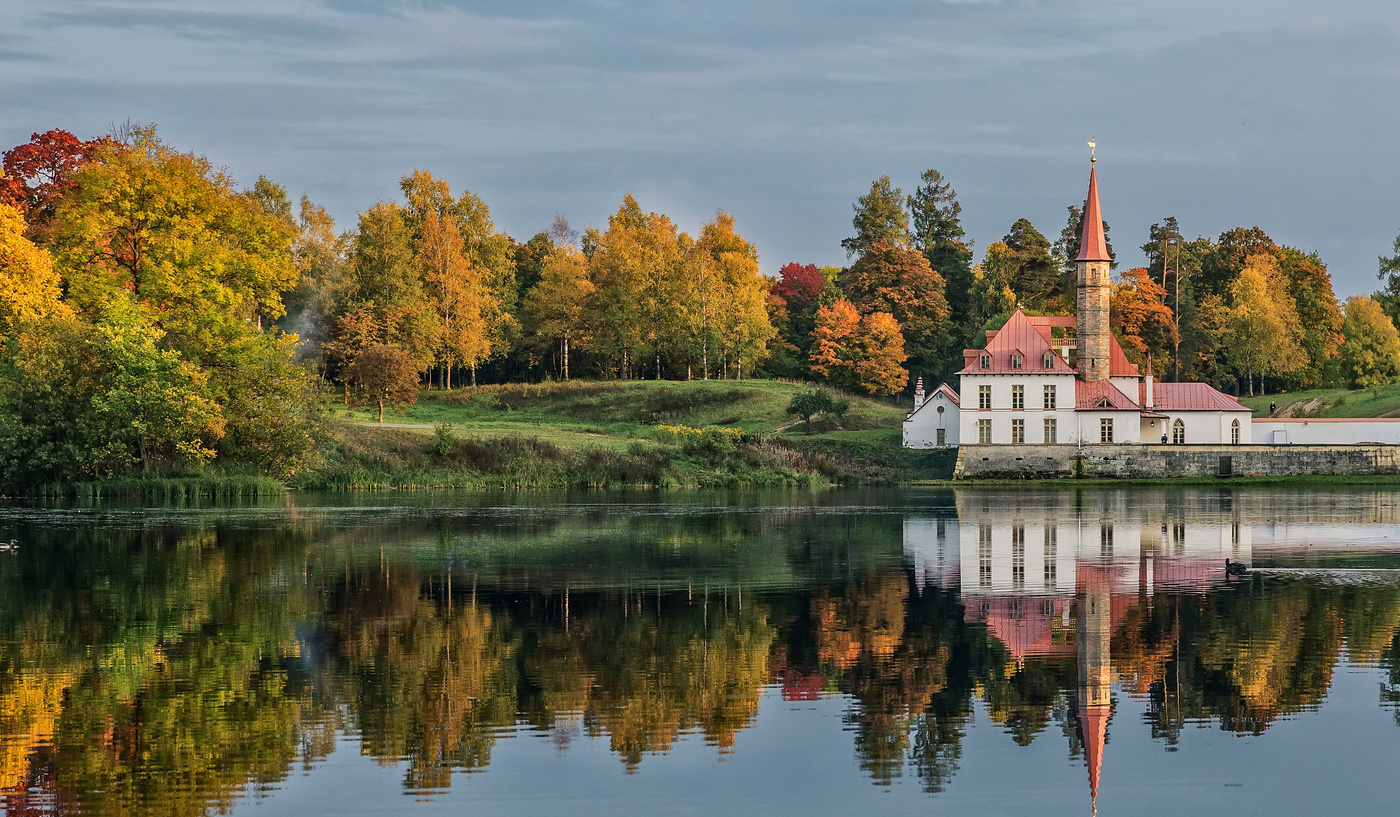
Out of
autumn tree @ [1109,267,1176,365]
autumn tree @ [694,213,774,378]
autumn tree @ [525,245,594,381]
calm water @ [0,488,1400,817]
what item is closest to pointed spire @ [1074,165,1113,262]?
autumn tree @ [1109,267,1176,365]

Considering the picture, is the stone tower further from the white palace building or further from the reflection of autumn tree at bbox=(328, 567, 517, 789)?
the reflection of autumn tree at bbox=(328, 567, 517, 789)

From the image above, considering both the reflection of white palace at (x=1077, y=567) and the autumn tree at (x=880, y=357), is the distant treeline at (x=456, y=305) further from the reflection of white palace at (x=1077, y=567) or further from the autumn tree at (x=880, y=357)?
the reflection of white palace at (x=1077, y=567)

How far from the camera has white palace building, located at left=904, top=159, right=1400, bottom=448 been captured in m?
68.4

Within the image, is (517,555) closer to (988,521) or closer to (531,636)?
(531,636)

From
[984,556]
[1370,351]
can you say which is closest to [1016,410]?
[1370,351]

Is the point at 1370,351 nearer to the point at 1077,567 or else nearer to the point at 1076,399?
the point at 1076,399

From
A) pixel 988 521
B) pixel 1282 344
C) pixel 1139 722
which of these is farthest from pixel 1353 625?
pixel 1282 344

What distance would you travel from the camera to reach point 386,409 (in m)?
76.8

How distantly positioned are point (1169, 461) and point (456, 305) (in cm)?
4472

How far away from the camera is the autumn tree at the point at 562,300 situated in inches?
3506

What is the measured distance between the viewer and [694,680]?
14328 millimetres

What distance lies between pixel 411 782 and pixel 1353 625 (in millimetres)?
13548

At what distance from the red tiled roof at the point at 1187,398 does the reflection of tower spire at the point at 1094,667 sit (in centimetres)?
4899

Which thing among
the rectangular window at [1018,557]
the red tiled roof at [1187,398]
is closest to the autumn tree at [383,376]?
the red tiled roof at [1187,398]
